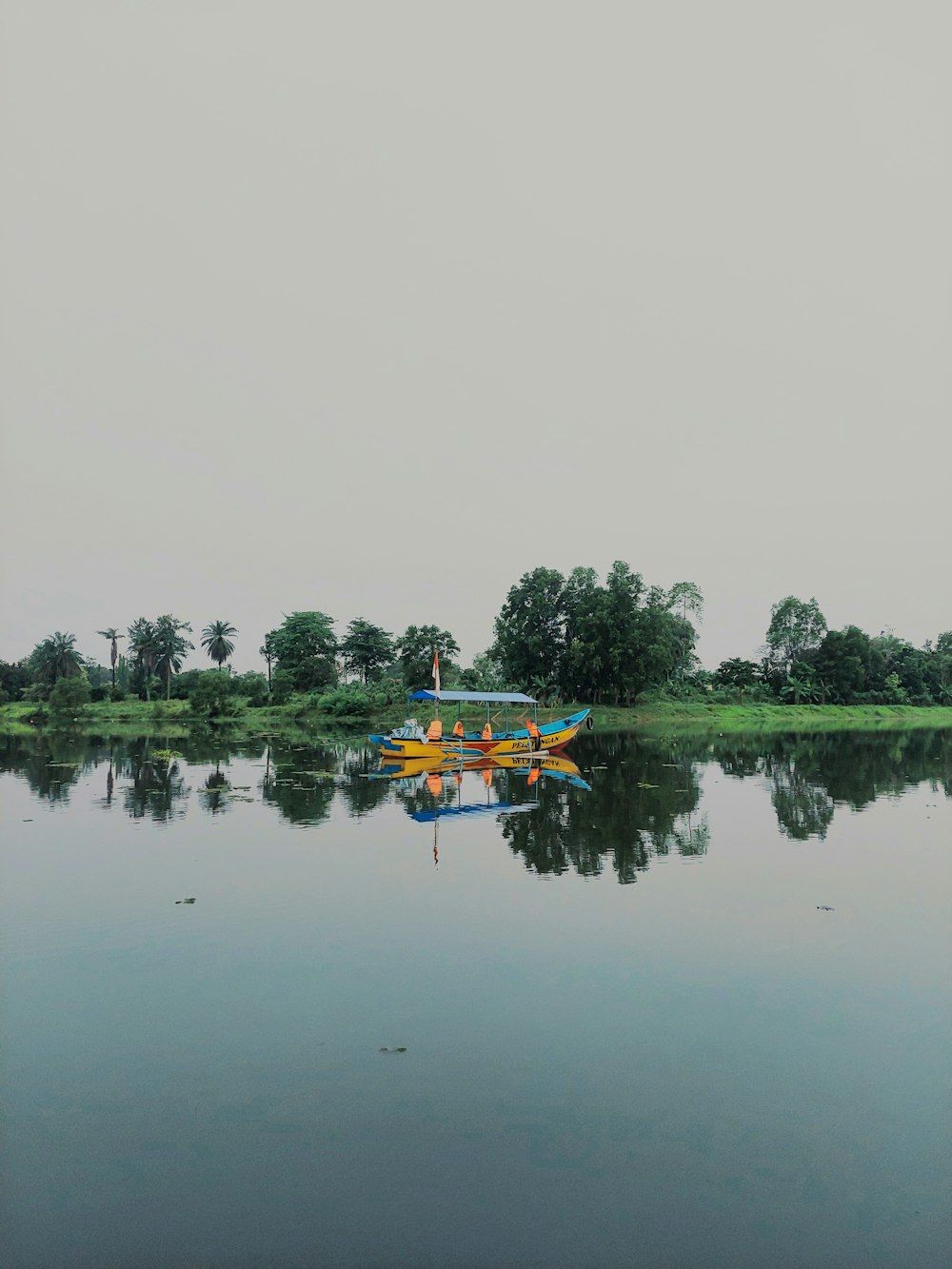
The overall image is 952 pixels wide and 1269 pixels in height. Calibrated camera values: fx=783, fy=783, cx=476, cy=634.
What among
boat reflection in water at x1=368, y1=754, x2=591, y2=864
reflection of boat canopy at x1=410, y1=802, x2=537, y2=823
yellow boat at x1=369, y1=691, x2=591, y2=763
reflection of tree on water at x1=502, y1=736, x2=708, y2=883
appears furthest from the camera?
→ yellow boat at x1=369, y1=691, x2=591, y2=763

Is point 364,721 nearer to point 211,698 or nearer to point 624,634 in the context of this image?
point 211,698

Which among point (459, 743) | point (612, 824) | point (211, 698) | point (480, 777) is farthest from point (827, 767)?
point (211, 698)

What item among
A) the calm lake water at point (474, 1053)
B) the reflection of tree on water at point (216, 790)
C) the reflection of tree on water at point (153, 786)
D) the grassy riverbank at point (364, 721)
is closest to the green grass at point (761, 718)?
the grassy riverbank at point (364, 721)

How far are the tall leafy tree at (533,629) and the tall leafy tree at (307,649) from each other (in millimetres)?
15038

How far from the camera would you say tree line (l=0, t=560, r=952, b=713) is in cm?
5806

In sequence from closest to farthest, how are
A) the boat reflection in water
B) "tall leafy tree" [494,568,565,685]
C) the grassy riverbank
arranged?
the boat reflection in water → the grassy riverbank → "tall leafy tree" [494,568,565,685]

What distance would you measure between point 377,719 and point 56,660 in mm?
31527

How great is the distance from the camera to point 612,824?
16.5m

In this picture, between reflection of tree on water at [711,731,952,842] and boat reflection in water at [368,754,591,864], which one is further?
reflection of tree on water at [711,731,952,842]

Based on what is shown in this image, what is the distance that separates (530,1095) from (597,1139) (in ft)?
2.20

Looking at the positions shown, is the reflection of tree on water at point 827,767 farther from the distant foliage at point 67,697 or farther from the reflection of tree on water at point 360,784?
the distant foliage at point 67,697

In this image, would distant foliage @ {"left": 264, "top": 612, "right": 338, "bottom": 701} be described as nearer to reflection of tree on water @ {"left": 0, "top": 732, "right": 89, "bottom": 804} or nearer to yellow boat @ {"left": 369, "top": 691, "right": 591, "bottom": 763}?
reflection of tree on water @ {"left": 0, "top": 732, "right": 89, "bottom": 804}

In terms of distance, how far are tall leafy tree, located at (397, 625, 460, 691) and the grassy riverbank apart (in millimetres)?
4745

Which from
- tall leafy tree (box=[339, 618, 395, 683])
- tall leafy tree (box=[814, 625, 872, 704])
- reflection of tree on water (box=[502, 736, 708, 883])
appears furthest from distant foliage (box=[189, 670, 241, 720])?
tall leafy tree (box=[814, 625, 872, 704])
